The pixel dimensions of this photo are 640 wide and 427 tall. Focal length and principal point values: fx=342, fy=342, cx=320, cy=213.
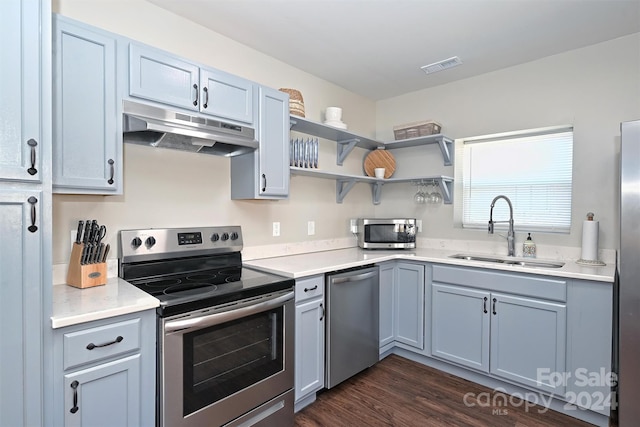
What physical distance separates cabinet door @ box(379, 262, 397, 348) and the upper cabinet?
5.41 ft

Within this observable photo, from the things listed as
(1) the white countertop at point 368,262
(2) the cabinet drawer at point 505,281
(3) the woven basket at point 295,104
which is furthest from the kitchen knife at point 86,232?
(2) the cabinet drawer at point 505,281

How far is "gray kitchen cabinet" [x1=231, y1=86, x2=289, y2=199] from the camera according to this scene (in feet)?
7.62

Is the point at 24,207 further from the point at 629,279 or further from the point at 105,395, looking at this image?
the point at 629,279

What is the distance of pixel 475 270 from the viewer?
100.0 inches

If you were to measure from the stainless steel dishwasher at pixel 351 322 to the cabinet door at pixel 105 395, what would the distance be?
1219mm

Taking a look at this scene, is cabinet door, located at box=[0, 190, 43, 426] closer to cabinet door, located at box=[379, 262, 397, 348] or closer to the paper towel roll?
cabinet door, located at box=[379, 262, 397, 348]

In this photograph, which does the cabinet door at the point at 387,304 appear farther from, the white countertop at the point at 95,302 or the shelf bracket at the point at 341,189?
the white countertop at the point at 95,302

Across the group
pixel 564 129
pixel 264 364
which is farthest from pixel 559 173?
pixel 264 364

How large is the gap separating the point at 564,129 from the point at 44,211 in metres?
3.40

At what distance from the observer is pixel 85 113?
161cm

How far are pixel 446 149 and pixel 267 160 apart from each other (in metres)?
1.78

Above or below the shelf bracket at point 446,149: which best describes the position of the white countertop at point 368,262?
below

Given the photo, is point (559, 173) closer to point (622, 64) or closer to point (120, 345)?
point (622, 64)

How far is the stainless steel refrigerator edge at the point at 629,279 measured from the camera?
6.05 ft
